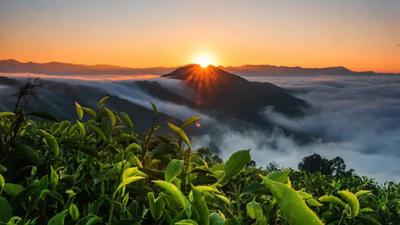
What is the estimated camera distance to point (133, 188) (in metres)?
1.70

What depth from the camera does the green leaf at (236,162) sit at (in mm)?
1419

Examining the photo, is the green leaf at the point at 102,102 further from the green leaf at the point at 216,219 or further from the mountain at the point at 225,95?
the mountain at the point at 225,95

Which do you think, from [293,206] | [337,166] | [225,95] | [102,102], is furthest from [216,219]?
[225,95]

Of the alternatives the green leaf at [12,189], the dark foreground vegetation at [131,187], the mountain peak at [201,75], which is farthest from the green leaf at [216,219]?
the mountain peak at [201,75]

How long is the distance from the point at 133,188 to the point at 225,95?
304 ft

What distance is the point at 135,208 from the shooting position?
5.16ft

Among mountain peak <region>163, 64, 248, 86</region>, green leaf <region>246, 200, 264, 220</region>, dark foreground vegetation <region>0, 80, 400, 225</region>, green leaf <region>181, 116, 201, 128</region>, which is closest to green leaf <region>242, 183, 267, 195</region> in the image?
dark foreground vegetation <region>0, 80, 400, 225</region>

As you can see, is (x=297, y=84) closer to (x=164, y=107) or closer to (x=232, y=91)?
(x=232, y=91)

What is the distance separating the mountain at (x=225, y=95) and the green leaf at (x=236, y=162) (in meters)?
57.7

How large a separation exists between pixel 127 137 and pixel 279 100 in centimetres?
10739

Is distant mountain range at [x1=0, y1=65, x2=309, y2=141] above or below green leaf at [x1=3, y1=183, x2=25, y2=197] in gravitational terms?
below

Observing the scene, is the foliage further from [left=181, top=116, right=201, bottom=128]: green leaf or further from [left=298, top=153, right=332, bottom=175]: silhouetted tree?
[left=298, top=153, right=332, bottom=175]: silhouetted tree

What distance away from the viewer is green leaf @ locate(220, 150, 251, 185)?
142 cm

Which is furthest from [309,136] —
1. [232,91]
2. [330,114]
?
[232,91]
